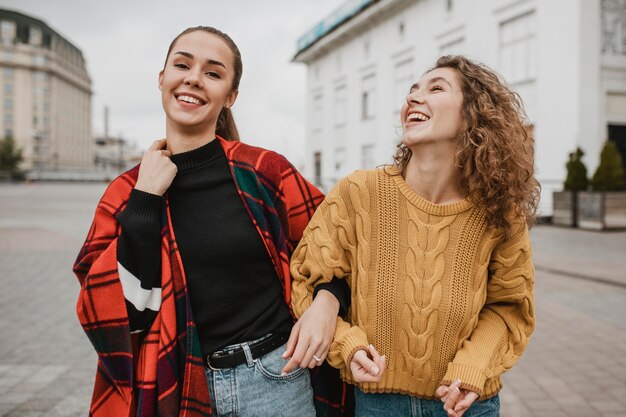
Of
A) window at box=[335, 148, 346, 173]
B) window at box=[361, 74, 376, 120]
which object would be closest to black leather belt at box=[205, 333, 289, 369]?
window at box=[361, 74, 376, 120]

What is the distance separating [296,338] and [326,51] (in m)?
33.5

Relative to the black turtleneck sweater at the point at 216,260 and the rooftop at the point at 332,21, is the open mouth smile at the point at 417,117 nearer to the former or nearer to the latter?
the black turtleneck sweater at the point at 216,260

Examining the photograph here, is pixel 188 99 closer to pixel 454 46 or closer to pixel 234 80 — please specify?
pixel 234 80

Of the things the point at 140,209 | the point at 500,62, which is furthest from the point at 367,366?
the point at 500,62

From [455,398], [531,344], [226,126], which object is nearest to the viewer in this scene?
[455,398]

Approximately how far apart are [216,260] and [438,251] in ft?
2.22

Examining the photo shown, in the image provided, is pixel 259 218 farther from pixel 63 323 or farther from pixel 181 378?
pixel 63 323

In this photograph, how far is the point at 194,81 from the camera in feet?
5.56

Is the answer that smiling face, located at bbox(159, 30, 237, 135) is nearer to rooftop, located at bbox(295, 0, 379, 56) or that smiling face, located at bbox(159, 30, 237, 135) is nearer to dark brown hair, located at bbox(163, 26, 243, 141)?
dark brown hair, located at bbox(163, 26, 243, 141)

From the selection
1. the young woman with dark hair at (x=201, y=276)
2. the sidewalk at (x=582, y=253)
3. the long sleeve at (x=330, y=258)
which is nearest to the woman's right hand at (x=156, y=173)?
the young woman with dark hair at (x=201, y=276)

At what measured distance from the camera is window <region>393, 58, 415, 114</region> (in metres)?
25.2

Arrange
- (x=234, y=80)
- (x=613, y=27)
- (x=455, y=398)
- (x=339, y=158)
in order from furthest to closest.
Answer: (x=339, y=158) → (x=613, y=27) → (x=234, y=80) → (x=455, y=398)

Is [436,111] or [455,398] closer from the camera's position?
[455,398]

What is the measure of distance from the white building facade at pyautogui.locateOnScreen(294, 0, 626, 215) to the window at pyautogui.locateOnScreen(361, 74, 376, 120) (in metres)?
0.05
